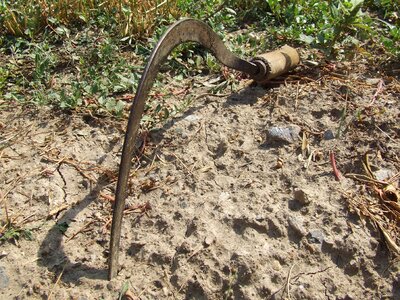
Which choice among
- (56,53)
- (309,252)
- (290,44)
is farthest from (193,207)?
(56,53)

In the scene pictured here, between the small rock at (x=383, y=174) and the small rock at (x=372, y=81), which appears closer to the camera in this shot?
the small rock at (x=383, y=174)

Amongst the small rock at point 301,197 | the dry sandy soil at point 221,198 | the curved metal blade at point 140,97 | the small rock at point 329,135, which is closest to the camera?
the curved metal blade at point 140,97

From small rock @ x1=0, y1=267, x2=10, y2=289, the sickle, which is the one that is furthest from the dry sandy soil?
the sickle

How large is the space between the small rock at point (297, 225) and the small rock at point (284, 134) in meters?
0.47

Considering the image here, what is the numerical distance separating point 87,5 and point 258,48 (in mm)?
1360

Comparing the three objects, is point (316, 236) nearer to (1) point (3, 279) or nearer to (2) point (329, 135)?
(2) point (329, 135)

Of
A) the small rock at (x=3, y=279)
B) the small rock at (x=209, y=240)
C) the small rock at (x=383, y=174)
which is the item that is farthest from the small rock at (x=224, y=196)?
the small rock at (x=3, y=279)

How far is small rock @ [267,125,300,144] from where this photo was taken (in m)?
2.55

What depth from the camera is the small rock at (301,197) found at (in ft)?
7.46

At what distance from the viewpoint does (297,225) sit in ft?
7.24

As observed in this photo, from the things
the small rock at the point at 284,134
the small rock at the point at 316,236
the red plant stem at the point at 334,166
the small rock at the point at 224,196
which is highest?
the small rock at the point at 284,134

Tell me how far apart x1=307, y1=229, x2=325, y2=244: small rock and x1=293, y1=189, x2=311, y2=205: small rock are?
5.7 inches

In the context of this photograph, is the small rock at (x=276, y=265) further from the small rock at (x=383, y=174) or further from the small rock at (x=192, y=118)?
the small rock at (x=192, y=118)

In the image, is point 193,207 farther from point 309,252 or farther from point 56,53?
point 56,53
